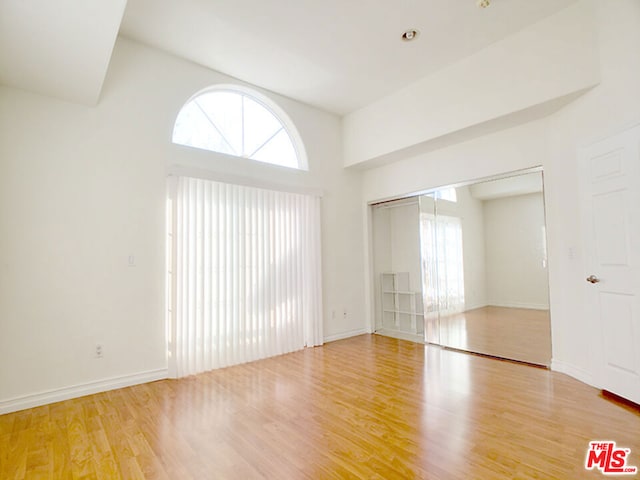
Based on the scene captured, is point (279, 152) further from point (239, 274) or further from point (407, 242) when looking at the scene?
point (407, 242)

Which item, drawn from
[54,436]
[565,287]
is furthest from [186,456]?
[565,287]

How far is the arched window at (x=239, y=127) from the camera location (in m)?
3.88

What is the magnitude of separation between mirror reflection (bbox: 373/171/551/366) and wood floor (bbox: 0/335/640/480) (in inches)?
29.6

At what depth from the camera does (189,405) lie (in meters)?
2.73

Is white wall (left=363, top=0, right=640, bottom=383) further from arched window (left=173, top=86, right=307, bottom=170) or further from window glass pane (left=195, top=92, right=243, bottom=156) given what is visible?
window glass pane (left=195, top=92, right=243, bottom=156)

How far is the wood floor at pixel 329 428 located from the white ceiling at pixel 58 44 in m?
2.73

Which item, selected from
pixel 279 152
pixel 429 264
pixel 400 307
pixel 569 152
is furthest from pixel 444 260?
pixel 279 152

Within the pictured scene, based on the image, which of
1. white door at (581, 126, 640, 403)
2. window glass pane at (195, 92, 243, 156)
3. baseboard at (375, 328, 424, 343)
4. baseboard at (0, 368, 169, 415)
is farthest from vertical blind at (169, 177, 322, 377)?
white door at (581, 126, 640, 403)

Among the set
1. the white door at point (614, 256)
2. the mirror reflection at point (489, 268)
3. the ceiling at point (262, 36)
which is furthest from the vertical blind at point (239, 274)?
the white door at point (614, 256)

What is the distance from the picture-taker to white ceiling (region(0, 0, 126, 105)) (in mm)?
1964

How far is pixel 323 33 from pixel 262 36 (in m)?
0.62

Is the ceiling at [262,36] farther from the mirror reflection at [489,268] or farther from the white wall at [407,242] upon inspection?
the white wall at [407,242]

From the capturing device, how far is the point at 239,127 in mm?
4242

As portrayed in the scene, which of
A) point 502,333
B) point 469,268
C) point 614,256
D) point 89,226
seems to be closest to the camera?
point 614,256
